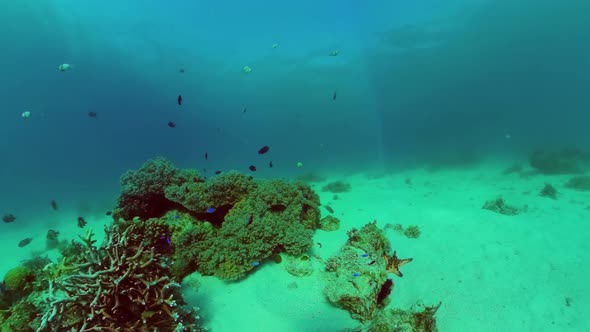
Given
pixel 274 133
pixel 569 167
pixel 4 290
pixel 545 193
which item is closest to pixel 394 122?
pixel 274 133

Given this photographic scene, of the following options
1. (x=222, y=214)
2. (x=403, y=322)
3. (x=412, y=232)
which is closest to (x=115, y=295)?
(x=222, y=214)

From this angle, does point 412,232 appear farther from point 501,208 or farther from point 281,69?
point 281,69

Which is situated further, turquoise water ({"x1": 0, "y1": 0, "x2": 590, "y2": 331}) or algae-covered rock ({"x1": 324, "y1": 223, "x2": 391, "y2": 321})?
turquoise water ({"x1": 0, "y1": 0, "x2": 590, "y2": 331})

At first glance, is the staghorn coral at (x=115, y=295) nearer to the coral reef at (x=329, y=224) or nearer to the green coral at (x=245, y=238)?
the green coral at (x=245, y=238)

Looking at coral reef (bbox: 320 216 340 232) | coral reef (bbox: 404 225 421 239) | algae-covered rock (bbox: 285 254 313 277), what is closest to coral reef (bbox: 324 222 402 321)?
algae-covered rock (bbox: 285 254 313 277)

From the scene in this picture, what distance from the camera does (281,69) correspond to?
52.3 meters

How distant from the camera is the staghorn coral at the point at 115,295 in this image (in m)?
3.88

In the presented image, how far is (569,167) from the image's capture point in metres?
22.2

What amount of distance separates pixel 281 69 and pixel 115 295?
52.0 meters

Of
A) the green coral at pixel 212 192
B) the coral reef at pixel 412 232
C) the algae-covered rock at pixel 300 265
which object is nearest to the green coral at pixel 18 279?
the green coral at pixel 212 192

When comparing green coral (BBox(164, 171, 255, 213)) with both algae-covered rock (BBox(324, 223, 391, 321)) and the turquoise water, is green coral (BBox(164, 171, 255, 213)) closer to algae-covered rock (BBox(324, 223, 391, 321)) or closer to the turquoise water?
algae-covered rock (BBox(324, 223, 391, 321))

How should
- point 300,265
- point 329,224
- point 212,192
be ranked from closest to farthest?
point 300,265 < point 212,192 < point 329,224

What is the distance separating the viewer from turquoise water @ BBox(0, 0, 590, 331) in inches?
1489

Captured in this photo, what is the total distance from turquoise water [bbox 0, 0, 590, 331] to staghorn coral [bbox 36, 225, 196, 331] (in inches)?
554
